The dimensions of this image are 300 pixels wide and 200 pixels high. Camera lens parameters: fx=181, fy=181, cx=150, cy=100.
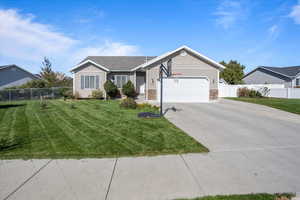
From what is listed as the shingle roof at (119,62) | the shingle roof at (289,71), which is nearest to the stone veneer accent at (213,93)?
the shingle roof at (119,62)

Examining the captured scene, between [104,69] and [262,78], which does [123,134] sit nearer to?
[104,69]

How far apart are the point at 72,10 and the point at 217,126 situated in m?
13.3

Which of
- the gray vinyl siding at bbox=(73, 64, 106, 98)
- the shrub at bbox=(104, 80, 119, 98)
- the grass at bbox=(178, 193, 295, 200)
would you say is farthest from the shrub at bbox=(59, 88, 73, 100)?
the grass at bbox=(178, 193, 295, 200)

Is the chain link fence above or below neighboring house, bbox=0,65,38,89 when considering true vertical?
below

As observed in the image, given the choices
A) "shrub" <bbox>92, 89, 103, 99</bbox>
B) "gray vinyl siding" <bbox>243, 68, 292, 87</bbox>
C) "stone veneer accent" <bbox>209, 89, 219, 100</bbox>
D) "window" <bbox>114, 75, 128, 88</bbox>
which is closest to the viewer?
"stone veneer accent" <bbox>209, 89, 219, 100</bbox>

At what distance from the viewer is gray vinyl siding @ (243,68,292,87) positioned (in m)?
30.0

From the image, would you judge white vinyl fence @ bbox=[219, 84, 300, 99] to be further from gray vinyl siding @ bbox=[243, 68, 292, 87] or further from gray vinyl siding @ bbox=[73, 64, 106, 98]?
gray vinyl siding @ bbox=[73, 64, 106, 98]

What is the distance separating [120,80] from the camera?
19.8 metres

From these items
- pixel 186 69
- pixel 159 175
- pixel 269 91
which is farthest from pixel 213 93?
pixel 159 175

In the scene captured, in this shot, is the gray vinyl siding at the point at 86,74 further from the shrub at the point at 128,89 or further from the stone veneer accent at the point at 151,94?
the stone veneer accent at the point at 151,94

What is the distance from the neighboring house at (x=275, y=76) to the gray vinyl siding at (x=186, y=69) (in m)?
19.9

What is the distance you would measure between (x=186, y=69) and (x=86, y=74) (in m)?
10.4

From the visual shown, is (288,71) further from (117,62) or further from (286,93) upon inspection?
(117,62)

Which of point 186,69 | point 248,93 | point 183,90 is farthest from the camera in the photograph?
point 248,93
